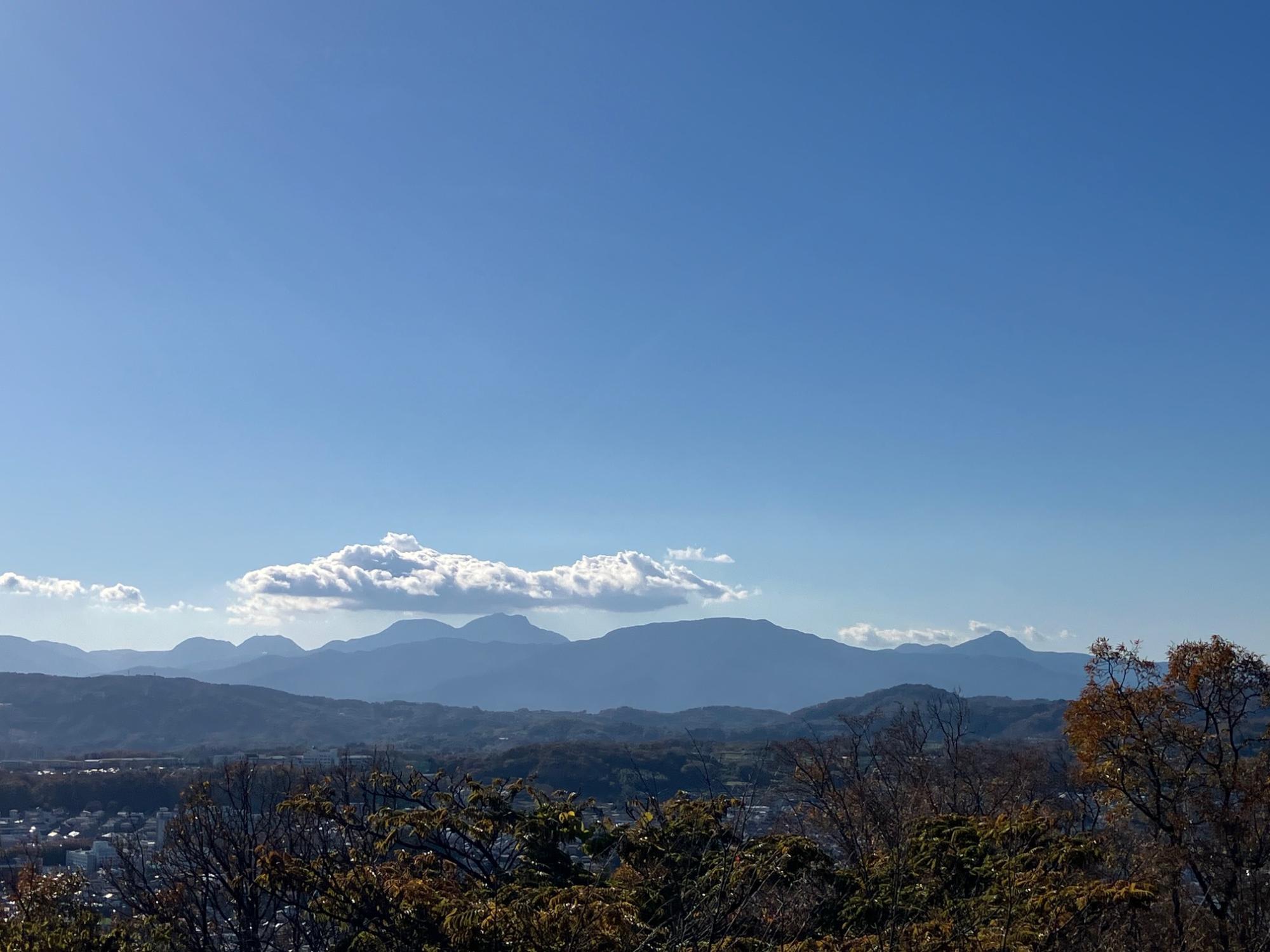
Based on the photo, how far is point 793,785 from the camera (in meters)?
20.0

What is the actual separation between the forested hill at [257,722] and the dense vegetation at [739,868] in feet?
335

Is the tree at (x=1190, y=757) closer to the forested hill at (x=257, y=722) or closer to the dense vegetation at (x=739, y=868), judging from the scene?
the dense vegetation at (x=739, y=868)

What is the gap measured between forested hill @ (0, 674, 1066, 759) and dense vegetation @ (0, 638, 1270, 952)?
10201 cm

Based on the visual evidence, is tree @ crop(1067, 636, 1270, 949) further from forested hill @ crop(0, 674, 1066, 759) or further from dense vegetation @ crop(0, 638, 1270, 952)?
forested hill @ crop(0, 674, 1066, 759)

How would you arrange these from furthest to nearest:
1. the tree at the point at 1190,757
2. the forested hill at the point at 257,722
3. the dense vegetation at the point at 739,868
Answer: the forested hill at the point at 257,722 → the tree at the point at 1190,757 → the dense vegetation at the point at 739,868

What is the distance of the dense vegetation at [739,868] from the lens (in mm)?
6238

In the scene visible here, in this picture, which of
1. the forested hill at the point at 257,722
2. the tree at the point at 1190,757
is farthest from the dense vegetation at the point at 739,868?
the forested hill at the point at 257,722

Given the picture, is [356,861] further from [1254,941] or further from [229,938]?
[1254,941]

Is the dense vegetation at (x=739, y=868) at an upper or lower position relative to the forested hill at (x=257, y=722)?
upper

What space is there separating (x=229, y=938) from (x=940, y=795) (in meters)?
15.1

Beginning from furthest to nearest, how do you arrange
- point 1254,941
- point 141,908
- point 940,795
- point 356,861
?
point 940,795
point 1254,941
point 141,908
point 356,861

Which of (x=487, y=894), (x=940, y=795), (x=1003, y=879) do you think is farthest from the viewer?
(x=940, y=795)

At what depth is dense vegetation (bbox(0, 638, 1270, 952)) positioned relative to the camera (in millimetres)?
6238

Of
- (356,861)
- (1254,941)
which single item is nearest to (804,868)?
(356,861)
